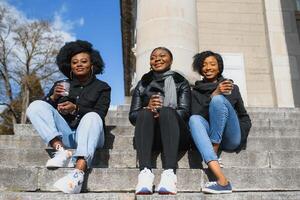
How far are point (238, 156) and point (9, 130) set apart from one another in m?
24.9

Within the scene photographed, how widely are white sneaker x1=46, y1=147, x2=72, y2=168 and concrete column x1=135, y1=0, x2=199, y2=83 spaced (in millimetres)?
4164

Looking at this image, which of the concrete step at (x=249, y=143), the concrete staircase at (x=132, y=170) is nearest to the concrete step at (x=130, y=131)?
the concrete staircase at (x=132, y=170)

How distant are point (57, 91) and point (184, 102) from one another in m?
1.27

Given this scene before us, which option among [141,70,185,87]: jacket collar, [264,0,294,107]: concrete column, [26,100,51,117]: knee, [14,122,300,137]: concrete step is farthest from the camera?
[264,0,294,107]: concrete column

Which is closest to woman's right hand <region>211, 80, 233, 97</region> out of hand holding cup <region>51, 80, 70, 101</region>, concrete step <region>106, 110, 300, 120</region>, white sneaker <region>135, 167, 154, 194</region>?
white sneaker <region>135, 167, 154, 194</region>

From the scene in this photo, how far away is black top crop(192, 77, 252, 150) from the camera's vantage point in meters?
3.87

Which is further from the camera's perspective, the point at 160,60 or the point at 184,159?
the point at 160,60

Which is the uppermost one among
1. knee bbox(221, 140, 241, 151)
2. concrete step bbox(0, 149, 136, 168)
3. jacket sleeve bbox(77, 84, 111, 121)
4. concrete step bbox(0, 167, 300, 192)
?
jacket sleeve bbox(77, 84, 111, 121)

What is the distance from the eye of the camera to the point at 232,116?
11.9ft

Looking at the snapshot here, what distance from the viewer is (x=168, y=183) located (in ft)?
10.0

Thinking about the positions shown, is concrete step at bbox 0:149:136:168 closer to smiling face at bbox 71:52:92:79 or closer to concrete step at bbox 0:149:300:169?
concrete step at bbox 0:149:300:169

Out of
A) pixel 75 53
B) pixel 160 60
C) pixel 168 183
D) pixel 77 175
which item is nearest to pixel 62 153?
pixel 77 175

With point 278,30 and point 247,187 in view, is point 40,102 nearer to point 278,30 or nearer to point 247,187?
point 247,187

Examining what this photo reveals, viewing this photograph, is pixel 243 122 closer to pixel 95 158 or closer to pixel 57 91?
pixel 95 158
